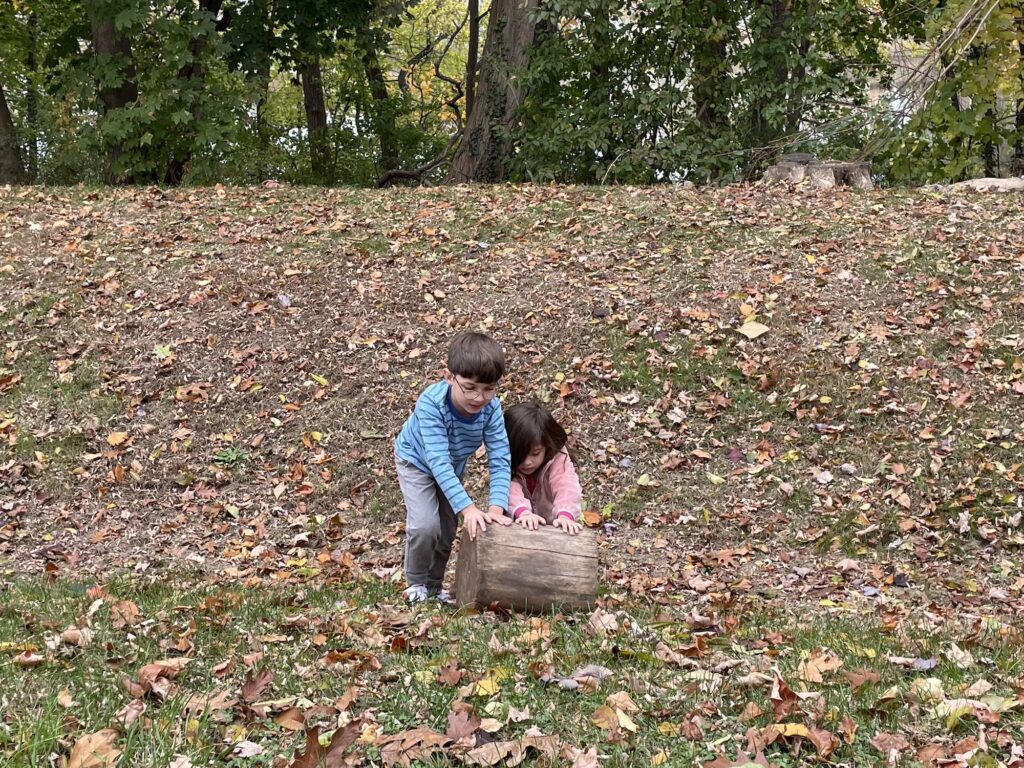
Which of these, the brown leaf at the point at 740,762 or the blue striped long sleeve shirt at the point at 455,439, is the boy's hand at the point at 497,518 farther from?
the brown leaf at the point at 740,762

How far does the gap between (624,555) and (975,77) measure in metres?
10.1

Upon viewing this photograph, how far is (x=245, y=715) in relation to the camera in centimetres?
299

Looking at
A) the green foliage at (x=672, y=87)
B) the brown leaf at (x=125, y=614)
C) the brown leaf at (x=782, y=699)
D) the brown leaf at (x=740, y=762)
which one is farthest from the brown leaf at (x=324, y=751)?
the green foliage at (x=672, y=87)

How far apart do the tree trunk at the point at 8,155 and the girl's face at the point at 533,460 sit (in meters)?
15.0

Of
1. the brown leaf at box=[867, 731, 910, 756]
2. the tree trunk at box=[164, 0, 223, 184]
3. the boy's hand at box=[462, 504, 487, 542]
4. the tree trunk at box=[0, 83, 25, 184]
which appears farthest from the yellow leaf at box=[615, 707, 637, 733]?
the tree trunk at box=[0, 83, 25, 184]

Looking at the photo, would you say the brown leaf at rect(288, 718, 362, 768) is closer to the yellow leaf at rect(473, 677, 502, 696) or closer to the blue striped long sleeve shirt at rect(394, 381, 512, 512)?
the yellow leaf at rect(473, 677, 502, 696)

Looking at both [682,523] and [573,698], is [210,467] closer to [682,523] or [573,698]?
[682,523]

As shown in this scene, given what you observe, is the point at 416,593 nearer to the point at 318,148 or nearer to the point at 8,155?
the point at 8,155

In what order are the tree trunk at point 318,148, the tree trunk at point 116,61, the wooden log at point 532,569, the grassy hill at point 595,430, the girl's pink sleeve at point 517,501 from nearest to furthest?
the grassy hill at point 595,430 → the wooden log at point 532,569 → the girl's pink sleeve at point 517,501 → the tree trunk at point 116,61 → the tree trunk at point 318,148

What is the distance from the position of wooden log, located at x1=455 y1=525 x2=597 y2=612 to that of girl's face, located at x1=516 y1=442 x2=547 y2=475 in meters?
0.54

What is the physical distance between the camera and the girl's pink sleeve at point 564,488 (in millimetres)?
4930

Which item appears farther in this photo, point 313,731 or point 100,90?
point 100,90

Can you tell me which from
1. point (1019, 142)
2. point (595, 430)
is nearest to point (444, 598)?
point (595, 430)

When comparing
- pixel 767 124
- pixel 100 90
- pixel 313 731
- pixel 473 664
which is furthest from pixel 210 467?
pixel 767 124
